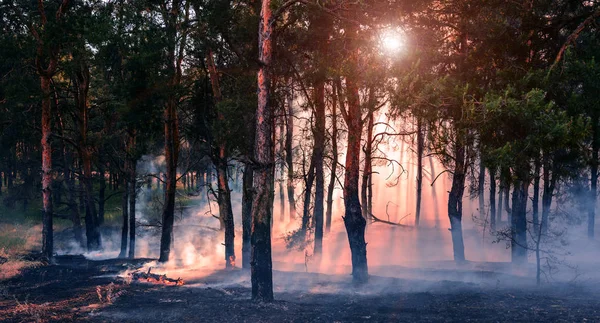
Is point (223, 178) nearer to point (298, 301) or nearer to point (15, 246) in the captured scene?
point (298, 301)

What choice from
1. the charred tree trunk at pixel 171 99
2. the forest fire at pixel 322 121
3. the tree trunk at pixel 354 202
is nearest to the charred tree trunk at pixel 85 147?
the forest fire at pixel 322 121

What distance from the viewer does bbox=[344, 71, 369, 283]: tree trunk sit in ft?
58.1

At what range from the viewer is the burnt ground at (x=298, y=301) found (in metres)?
11.9

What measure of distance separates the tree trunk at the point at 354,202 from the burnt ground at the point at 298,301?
82cm

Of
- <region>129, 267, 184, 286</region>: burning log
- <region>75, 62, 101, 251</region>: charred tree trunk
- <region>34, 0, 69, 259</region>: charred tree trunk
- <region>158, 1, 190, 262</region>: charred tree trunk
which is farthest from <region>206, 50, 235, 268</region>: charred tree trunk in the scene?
<region>75, 62, 101, 251</region>: charred tree trunk

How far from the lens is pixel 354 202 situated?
58.4ft

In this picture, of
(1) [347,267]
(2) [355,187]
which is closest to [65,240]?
(1) [347,267]

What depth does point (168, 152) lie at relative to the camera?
2455 cm

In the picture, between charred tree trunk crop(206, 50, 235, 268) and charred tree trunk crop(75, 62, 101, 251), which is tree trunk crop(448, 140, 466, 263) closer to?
charred tree trunk crop(206, 50, 235, 268)

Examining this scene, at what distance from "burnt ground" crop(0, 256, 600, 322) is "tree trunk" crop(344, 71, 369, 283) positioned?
82cm

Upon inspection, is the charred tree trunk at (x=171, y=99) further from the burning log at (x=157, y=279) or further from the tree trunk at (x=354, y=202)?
the tree trunk at (x=354, y=202)

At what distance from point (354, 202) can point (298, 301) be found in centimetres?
447

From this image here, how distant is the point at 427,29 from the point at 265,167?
Answer: 791 centimetres

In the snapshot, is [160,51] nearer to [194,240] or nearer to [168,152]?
[168,152]
